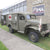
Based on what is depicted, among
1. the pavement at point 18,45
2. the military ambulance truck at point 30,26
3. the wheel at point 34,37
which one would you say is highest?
the military ambulance truck at point 30,26

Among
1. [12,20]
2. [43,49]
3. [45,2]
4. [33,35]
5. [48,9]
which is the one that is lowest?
[43,49]

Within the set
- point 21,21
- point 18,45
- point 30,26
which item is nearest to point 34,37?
point 30,26

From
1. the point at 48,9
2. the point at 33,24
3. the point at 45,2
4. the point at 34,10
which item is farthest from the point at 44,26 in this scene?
the point at 34,10

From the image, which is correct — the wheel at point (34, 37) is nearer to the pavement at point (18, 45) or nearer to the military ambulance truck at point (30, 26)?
the military ambulance truck at point (30, 26)

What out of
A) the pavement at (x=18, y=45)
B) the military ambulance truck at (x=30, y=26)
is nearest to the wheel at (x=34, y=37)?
the military ambulance truck at (x=30, y=26)

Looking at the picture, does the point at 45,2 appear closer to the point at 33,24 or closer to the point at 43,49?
the point at 33,24

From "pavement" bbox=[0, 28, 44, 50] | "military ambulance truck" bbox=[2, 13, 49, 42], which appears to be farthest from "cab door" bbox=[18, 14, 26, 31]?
"pavement" bbox=[0, 28, 44, 50]

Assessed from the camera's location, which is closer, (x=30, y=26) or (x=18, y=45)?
(x=18, y=45)

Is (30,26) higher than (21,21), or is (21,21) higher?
(21,21)

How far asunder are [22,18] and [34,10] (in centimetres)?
389

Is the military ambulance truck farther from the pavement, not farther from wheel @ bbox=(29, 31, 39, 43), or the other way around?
the pavement

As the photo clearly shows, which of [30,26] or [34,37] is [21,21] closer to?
[30,26]

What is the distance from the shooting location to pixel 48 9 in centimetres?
719

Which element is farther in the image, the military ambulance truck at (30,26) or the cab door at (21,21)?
the cab door at (21,21)
